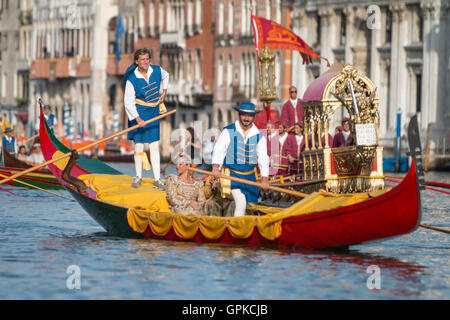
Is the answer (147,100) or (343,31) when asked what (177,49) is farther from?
(147,100)

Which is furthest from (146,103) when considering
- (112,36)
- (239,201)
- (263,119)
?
(112,36)

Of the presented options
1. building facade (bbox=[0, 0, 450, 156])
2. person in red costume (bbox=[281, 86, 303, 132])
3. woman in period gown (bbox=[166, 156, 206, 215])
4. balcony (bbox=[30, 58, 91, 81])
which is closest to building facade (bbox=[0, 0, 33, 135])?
building facade (bbox=[0, 0, 450, 156])

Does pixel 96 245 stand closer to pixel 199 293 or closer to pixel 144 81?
pixel 144 81

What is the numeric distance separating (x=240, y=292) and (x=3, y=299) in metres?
2.26

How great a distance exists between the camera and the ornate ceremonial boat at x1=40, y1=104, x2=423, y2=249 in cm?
1431

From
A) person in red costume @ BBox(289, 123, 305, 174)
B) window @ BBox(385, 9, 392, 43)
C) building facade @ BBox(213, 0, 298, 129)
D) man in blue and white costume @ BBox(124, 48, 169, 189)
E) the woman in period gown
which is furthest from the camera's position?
building facade @ BBox(213, 0, 298, 129)

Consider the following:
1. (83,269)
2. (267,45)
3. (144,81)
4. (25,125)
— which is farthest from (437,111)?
(25,125)

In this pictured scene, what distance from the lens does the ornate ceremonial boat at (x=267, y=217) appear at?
14.3 metres

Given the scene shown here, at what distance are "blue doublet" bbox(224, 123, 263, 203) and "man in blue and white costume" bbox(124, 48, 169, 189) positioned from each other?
152 cm

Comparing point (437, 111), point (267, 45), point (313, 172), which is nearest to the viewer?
point (313, 172)

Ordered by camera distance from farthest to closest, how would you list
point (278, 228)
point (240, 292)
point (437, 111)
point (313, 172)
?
point (437, 111) → point (313, 172) → point (278, 228) → point (240, 292)

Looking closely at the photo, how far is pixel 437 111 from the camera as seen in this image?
46406 millimetres

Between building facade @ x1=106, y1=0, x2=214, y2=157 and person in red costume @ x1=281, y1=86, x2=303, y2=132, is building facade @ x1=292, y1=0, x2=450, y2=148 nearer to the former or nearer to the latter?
building facade @ x1=106, y1=0, x2=214, y2=157
